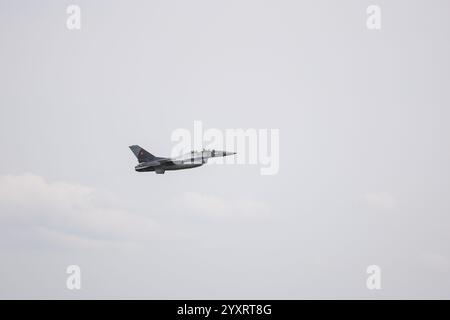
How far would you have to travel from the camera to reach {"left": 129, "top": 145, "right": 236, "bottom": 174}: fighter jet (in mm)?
136625

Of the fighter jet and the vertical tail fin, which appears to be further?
the vertical tail fin

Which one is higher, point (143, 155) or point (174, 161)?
point (143, 155)

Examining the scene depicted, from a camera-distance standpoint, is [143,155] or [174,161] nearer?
[174,161]

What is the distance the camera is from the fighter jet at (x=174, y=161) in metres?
137

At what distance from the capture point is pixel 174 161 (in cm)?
13688

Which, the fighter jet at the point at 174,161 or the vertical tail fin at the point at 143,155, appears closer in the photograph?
the fighter jet at the point at 174,161
